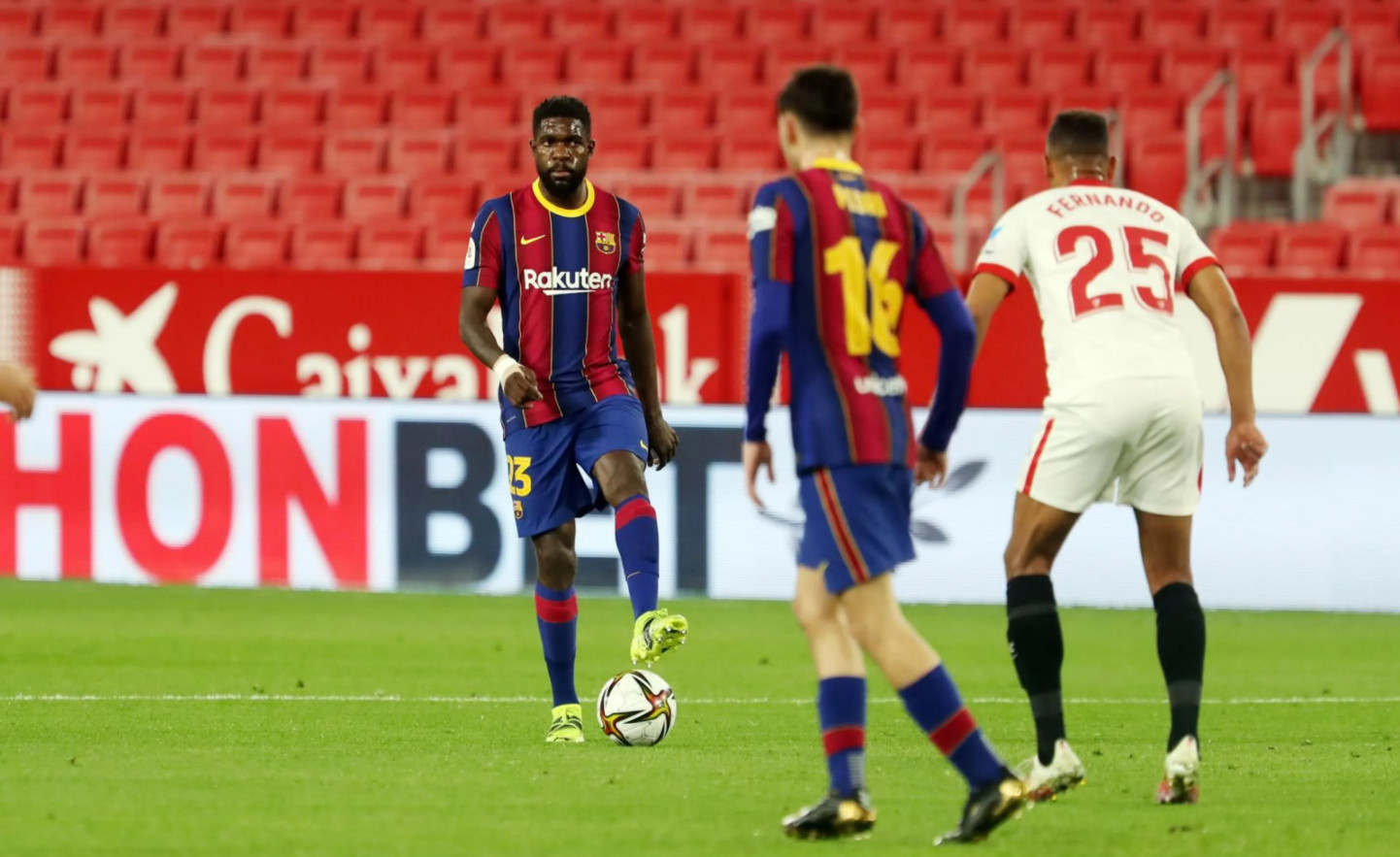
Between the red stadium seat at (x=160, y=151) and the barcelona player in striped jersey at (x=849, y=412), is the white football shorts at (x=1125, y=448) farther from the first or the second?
the red stadium seat at (x=160, y=151)

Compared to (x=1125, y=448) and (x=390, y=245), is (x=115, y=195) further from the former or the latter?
(x=1125, y=448)

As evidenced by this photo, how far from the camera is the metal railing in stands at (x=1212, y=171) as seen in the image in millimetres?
15900

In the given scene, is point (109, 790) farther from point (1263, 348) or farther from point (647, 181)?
point (647, 181)

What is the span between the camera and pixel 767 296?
4797mm

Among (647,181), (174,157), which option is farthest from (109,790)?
(174,157)

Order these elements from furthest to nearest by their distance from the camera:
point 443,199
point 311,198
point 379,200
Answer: point 311,198
point 379,200
point 443,199

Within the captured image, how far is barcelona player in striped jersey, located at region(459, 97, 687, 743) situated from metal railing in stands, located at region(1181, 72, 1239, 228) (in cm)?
949

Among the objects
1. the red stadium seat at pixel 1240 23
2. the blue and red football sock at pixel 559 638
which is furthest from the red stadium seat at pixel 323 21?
the blue and red football sock at pixel 559 638

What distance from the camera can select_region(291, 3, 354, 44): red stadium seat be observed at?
19703 mm

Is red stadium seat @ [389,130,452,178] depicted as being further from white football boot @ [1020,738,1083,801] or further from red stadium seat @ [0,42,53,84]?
white football boot @ [1020,738,1083,801]

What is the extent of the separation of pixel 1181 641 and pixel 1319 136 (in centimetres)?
1198

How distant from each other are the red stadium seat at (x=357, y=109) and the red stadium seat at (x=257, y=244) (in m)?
2.39

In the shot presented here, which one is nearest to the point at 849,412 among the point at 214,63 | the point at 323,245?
the point at 323,245

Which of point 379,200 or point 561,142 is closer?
point 561,142
